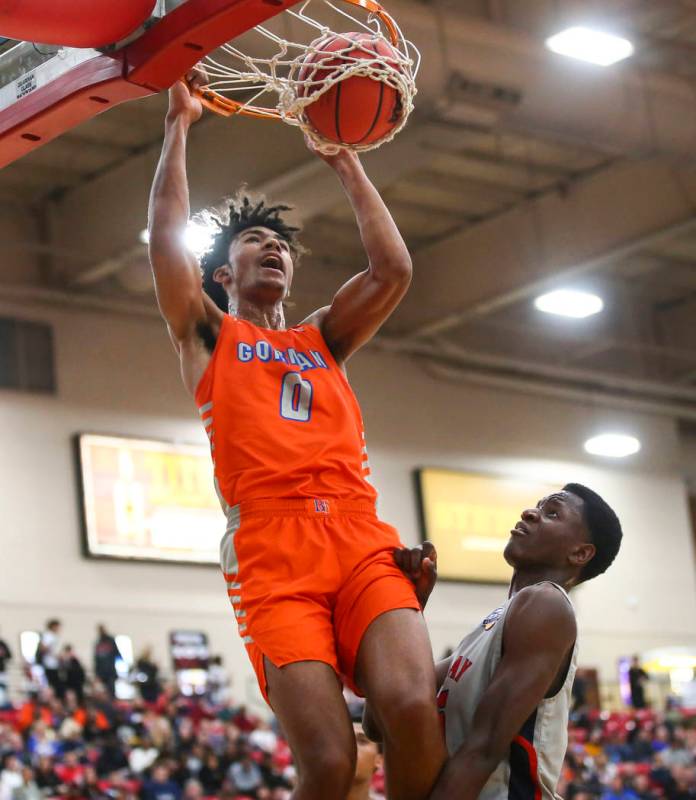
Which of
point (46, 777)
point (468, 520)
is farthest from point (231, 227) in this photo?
point (468, 520)

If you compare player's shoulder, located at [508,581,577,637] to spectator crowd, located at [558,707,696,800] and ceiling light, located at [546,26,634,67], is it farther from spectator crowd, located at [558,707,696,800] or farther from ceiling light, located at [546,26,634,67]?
spectator crowd, located at [558,707,696,800]

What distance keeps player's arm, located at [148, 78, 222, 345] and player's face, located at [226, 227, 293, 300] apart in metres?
0.24

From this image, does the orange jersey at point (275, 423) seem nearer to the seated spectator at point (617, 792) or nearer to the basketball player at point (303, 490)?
the basketball player at point (303, 490)

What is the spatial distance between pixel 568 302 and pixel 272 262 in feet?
50.8

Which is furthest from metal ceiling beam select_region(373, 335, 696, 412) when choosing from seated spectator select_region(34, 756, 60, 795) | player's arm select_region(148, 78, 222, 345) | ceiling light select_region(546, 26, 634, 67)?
player's arm select_region(148, 78, 222, 345)

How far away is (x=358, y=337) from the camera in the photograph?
4.69m

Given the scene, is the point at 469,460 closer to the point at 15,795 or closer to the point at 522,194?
the point at 522,194

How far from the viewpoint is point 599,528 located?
14.3ft

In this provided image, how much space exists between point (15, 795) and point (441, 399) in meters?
11.9

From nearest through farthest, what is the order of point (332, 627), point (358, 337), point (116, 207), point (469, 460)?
point (332, 627), point (358, 337), point (116, 207), point (469, 460)

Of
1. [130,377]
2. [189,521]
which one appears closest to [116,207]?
[130,377]

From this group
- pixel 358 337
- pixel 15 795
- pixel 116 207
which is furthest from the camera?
pixel 116 207

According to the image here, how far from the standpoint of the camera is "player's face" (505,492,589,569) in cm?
432

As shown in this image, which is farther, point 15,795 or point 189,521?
point 189,521
